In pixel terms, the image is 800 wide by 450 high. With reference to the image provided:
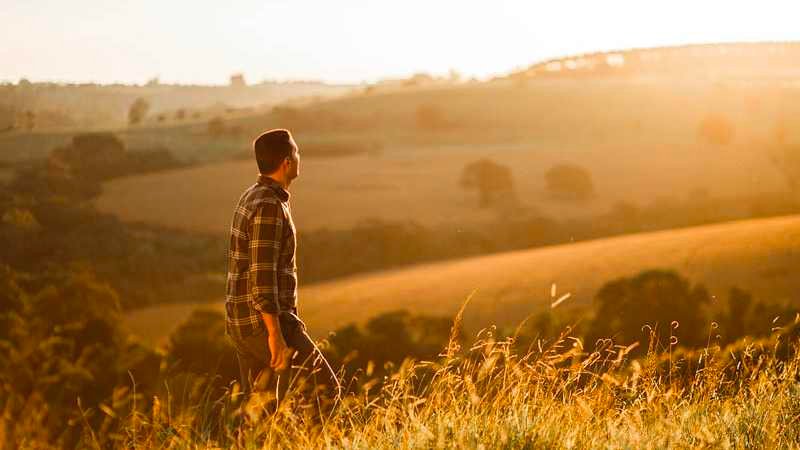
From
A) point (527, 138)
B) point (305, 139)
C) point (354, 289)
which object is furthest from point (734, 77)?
point (354, 289)

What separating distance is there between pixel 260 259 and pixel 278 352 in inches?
15.6

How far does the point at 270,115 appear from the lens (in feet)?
303

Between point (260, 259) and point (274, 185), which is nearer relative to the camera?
point (260, 259)

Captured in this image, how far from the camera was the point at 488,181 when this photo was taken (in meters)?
62.5

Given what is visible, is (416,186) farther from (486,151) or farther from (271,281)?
(271,281)

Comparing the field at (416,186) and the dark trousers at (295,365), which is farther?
the field at (416,186)

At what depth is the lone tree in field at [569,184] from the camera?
6216cm

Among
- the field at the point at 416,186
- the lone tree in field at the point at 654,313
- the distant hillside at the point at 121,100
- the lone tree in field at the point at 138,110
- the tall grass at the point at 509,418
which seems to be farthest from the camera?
the lone tree in field at the point at 138,110

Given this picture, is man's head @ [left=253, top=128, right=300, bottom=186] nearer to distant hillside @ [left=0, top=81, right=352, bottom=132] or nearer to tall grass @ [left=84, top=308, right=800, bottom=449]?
tall grass @ [left=84, top=308, right=800, bottom=449]

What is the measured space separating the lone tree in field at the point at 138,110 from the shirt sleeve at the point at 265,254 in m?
77.0

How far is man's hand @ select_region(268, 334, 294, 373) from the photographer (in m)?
4.75

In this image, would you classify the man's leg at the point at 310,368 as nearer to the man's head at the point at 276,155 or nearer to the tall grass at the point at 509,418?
the tall grass at the point at 509,418

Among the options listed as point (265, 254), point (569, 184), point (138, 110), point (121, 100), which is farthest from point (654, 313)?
point (138, 110)

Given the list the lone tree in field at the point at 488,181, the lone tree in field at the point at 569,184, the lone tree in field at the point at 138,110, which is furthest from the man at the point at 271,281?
the lone tree in field at the point at 138,110
